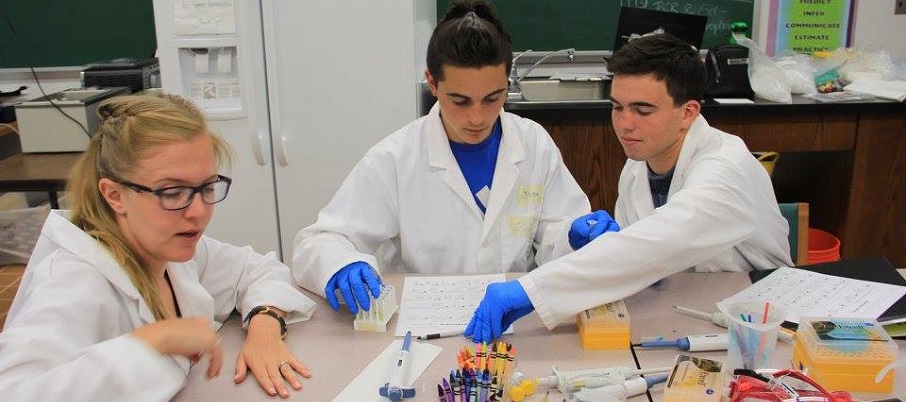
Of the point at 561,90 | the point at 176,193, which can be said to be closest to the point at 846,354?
the point at 176,193

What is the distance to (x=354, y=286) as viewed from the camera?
143 cm

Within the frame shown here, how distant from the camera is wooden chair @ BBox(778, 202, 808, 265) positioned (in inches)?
74.5

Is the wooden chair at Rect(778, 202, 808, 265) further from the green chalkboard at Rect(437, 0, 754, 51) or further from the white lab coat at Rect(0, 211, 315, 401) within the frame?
the green chalkboard at Rect(437, 0, 754, 51)

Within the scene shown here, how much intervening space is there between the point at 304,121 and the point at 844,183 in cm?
217

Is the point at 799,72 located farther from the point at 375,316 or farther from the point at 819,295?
the point at 375,316

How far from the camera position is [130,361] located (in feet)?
3.21

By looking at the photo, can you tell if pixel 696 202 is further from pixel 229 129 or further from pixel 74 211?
pixel 229 129

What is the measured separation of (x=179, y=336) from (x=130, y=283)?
19cm

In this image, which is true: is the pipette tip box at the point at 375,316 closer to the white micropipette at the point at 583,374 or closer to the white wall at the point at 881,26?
the white micropipette at the point at 583,374

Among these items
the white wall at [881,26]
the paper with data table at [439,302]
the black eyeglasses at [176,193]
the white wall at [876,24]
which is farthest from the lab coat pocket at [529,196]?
the white wall at [881,26]

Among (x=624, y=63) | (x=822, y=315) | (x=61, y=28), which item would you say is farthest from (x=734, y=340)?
(x=61, y=28)

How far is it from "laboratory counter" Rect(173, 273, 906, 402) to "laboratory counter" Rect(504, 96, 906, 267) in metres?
1.39

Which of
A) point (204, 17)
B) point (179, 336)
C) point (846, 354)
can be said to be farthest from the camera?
point (204, 17)

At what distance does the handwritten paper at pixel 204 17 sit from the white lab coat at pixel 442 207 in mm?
898
